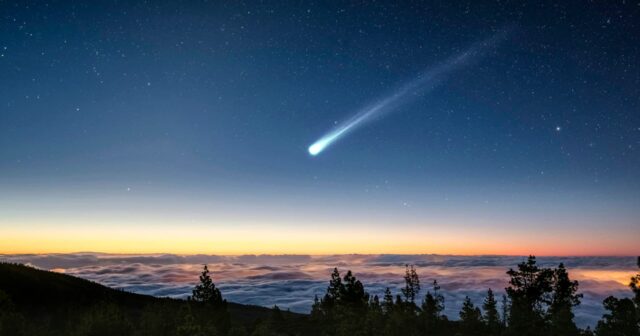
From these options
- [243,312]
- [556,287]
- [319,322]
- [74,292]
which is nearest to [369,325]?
[319,322]

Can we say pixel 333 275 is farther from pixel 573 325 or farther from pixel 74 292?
pixel 74 292

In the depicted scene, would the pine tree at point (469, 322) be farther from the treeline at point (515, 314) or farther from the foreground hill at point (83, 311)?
the foreground hill at point (83, 311)

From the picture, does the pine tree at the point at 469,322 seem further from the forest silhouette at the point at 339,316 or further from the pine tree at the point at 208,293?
the pine tree at the point at 208,293

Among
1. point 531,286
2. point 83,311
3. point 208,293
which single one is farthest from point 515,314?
point 83,311

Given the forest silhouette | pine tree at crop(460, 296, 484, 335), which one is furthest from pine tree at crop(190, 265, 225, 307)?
pine tree at crop(460, 296, 484, 335)

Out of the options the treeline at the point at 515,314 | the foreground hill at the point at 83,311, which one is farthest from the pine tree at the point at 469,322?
the foreground hill at the point at 83,311

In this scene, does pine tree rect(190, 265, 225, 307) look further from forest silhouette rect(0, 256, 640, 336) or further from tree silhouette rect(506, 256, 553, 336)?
tree silhouette rect(506, 256, 553, 336)

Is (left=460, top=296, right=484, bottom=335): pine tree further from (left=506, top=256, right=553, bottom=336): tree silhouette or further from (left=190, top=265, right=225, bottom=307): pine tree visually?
(left=190, top=265, right=225, bottom=307): pine tree

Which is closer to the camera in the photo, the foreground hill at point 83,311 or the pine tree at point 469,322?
the foreground hill at point 83,311

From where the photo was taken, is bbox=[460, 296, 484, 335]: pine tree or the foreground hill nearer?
the foreground hill
